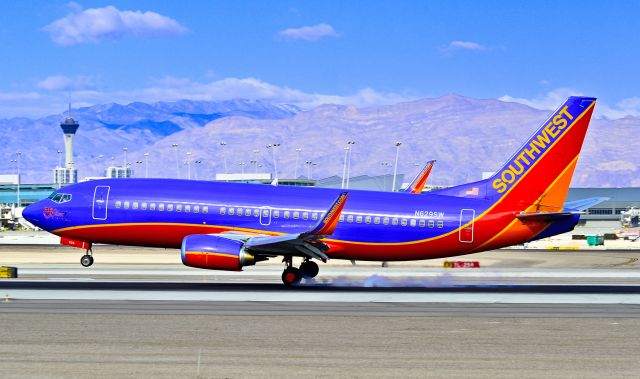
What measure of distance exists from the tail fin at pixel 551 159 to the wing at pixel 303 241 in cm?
868

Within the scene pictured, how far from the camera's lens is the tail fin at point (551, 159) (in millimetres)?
46656

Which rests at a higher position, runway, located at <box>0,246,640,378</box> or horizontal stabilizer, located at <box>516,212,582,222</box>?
horizontal stabilizer, located at <box>516,212,582,222</box>

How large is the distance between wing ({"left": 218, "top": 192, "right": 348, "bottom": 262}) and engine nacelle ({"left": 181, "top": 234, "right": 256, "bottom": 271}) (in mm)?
553

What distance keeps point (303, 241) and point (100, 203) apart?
10389 millimetres

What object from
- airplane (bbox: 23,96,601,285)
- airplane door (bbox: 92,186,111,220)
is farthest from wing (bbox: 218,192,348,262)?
airplane door (bbox: 92,186,111,220)

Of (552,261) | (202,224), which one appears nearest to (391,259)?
(202,224)

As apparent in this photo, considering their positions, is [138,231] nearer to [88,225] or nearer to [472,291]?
[88,225]

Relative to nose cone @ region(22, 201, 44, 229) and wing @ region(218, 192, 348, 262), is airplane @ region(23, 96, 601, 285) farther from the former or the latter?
nose cone @ region(22, 201, 44, 229)

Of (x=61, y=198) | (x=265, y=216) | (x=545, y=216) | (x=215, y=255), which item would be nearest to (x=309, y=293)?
(x=215, y=255)

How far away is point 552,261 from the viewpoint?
74500 millimetres

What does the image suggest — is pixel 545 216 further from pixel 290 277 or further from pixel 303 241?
pixel 290 277

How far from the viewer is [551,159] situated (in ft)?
154

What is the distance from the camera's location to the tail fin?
4666 cm

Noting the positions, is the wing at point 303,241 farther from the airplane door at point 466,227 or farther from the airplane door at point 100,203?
the airplane door at point 100,203
